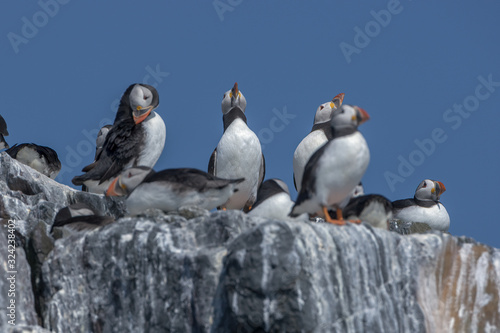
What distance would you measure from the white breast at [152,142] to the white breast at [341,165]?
4439 mm

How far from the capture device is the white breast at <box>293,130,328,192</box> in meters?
15.5

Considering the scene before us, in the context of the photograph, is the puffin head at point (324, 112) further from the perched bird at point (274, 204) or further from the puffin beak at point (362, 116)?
the puffin beak at point (362, 116)

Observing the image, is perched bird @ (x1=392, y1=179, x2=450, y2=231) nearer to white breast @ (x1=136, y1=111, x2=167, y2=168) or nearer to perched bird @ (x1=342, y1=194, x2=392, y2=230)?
white breast @ (x1=136, y1=111, x2=167, y2=168)

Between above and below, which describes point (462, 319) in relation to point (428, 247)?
below

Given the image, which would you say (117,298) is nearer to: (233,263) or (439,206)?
(233,263)

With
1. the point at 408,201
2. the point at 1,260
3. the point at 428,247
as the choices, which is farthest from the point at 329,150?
the point at 408,201

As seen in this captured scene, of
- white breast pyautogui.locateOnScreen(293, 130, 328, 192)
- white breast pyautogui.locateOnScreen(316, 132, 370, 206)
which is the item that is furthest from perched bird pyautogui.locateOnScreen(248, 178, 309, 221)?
white breast pyautogui.locateOnScreen(293, 130, 328, 192)

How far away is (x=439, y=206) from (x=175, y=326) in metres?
7.76

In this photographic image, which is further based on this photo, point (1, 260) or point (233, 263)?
point (1, 260)

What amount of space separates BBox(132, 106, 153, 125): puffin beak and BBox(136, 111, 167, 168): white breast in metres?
0.10

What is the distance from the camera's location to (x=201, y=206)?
1114 cm

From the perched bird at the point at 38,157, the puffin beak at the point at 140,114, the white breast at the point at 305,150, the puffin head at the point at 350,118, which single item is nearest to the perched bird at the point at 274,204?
the puffin head at the point at 350,118

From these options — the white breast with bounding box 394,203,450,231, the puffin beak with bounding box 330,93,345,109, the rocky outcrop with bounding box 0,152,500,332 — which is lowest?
the rocky outcrop with bounding box 0,152,500,332

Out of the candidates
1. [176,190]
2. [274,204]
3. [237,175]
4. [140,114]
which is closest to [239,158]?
[237,175]
